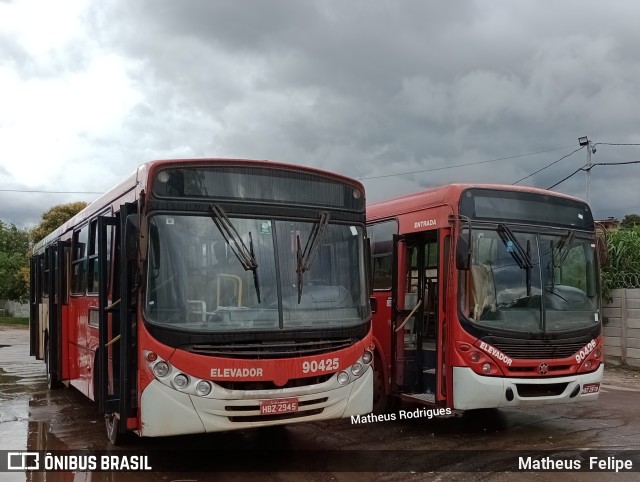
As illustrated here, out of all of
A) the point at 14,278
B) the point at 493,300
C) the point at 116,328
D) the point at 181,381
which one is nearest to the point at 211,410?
the point at 181,381

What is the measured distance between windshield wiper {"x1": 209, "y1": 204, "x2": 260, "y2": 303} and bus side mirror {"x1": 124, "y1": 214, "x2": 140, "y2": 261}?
70 centimetres

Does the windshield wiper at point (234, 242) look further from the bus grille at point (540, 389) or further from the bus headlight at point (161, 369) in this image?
the bus grille at point (540, 389)

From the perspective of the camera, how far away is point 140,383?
5.71 metres

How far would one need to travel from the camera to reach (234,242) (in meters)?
5.96

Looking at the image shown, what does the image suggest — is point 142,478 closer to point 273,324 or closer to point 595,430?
point 273,324

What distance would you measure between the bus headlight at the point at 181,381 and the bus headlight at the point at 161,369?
0.32ft

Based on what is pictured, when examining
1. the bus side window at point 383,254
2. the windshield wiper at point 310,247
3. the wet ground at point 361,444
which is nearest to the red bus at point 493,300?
the bus side window at point 383,254

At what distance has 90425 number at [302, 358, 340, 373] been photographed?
6.05 meters

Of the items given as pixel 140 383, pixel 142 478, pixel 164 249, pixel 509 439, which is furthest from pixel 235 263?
pixel 509 439

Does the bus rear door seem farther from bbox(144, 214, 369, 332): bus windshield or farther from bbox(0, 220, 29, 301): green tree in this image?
bbox(0, 220, 29, 301): green tree

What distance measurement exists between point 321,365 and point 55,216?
108 feet

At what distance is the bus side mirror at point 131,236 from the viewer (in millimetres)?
5805

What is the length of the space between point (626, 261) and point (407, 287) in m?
8.43

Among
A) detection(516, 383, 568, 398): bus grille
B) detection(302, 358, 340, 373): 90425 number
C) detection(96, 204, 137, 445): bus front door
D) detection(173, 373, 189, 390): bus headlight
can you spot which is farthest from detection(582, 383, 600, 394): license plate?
detection(96, 204, 137, 445): bus front door
